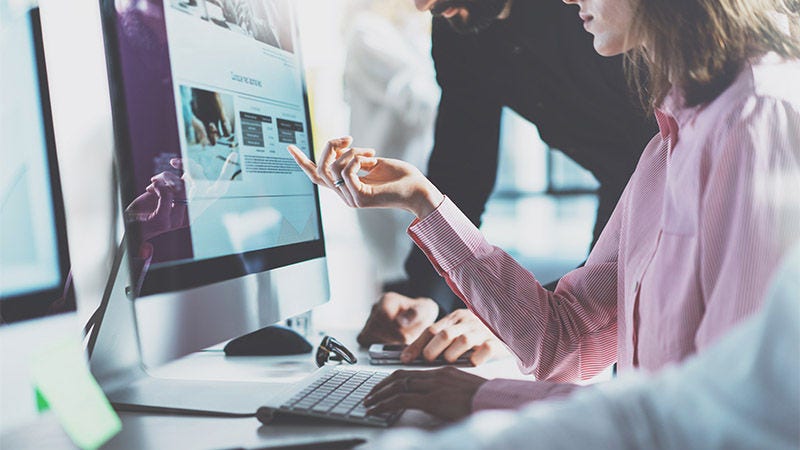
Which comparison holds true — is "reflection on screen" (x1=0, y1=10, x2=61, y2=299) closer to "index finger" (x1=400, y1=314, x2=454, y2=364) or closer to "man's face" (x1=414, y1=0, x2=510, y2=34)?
"index finger" (x1=400, y1=314, x2=454, y2=364)

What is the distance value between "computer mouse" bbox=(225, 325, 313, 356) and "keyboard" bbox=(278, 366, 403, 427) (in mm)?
317

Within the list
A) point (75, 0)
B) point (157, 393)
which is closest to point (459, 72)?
point (75, 0)

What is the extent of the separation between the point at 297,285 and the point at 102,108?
1.25 ft

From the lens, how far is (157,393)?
3.22ft

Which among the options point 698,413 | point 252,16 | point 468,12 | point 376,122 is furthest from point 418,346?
point 376,122

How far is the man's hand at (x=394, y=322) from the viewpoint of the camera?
132cm

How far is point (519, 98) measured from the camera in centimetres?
192

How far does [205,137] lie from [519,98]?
1195mm

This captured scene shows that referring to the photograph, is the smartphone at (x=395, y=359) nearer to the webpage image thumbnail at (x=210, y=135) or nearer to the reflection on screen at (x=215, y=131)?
the reflection on screen at (x=215, y=131)

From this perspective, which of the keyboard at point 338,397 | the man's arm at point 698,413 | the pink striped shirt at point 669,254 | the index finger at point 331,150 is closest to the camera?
the man's arm at point 698,413

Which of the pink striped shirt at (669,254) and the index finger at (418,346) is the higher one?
the pink striped shirt at (669,254)

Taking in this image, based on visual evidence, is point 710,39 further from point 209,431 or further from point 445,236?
point 209,431

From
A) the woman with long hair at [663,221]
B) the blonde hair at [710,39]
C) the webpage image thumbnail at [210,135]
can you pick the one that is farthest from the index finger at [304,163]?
the blonde hair at [710,39]

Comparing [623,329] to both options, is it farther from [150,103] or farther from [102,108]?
[102,108]
